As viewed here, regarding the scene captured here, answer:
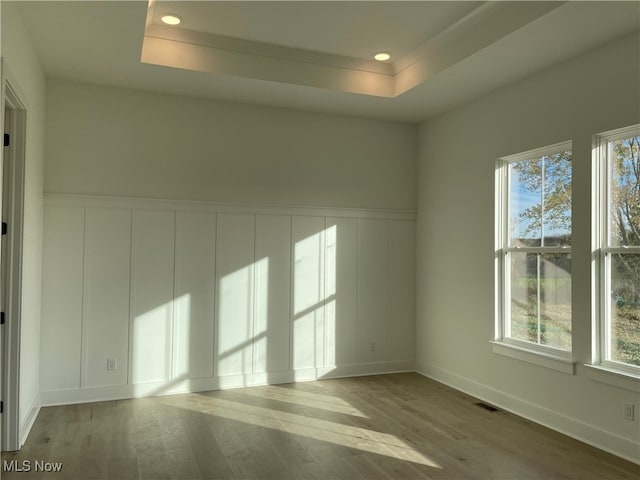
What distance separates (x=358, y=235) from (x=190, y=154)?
1.93 metres

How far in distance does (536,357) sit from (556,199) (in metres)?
1.28

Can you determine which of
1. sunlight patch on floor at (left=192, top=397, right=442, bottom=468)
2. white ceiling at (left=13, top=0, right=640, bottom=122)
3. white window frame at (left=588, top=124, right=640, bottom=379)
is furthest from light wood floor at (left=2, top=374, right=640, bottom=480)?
white ceiling at (left=13, top=0, right=640, bottom=122)

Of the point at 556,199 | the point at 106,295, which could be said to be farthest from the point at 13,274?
the point at 556,199

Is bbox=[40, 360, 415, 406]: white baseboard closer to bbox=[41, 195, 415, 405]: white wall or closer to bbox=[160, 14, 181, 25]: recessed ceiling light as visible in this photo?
bbox=[41, 195, 415, 405]: white wall

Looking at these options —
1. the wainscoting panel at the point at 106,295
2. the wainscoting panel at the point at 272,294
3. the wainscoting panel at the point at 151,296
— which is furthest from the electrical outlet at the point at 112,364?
the wainscoting panel at the point at 272,294

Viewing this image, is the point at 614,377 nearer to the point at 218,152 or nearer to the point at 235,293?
the point at 235,293

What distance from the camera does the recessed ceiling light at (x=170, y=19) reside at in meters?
3.61

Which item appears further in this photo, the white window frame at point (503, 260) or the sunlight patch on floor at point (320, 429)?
the white window frame at point (503, 260)

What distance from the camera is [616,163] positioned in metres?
3.42

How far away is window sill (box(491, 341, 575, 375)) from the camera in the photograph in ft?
11.9

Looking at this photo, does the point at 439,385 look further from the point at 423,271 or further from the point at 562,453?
the point at 562,453

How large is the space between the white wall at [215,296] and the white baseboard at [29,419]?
7.0 inches

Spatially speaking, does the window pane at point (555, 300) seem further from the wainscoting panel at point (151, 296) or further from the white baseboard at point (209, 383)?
the wainscoting panel at point (151, 296)

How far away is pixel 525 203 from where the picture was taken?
422cm
